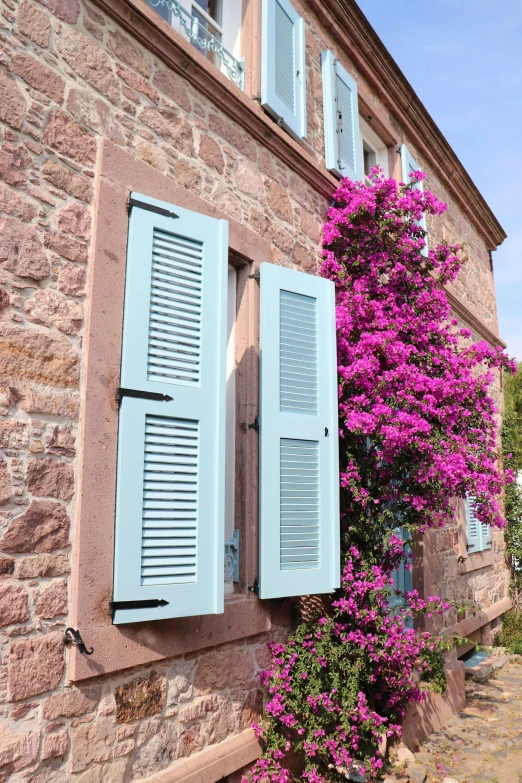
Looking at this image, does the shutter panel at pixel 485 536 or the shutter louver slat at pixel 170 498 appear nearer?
the shutter louver slat at pixel 170 498

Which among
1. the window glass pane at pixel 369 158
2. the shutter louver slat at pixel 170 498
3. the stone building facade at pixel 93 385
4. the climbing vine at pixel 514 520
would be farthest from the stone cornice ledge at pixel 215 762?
the climbing vine at pixel 514 520

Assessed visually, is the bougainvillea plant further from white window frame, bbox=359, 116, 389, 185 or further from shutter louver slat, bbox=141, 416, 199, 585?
white window frame, bbox=359, 116, 389, 185

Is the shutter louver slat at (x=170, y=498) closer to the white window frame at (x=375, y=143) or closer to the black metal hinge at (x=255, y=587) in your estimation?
the black metal hinge at (x=255, y=587)

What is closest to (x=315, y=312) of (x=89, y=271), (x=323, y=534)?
(x=323, y=534)

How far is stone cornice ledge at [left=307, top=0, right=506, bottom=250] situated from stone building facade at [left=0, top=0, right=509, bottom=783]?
2.14 metres

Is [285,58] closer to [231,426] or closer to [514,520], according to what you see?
[231,426]

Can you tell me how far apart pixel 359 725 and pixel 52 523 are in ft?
7.82

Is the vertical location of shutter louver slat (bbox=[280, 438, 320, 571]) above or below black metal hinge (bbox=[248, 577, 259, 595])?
above

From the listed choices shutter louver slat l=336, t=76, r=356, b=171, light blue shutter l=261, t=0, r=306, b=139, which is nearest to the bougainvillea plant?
shutter louver slat l=336, t=76, r=356, b=171

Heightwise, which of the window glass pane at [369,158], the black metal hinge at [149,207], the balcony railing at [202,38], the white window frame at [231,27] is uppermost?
the window glass pane at [369,158]

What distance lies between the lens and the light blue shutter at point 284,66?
4636 millimetres

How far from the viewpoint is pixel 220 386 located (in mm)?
3469

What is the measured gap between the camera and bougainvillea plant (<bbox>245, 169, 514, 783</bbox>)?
12.6 ft

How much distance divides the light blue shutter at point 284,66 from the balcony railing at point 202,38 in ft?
0.65
